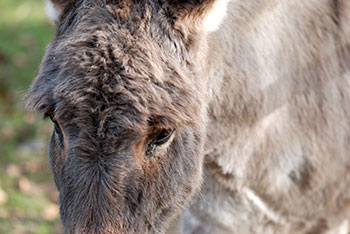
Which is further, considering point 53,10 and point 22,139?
point 22,139

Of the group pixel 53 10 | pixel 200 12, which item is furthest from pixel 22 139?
pixel 200 12

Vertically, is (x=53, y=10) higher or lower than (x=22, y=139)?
higher

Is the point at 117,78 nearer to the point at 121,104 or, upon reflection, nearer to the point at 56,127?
the point at 121,104

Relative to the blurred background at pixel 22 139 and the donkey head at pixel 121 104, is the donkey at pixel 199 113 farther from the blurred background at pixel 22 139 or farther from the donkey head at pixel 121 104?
the blurred background at pixel 22 139

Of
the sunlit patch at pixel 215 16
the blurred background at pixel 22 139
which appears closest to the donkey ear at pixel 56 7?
the sunlit patch at pixel 215 16

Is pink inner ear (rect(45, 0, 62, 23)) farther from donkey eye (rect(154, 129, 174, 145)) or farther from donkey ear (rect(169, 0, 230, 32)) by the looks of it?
donkey eye (rect(154, 129, 174, 145))

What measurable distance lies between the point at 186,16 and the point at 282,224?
1.82 m

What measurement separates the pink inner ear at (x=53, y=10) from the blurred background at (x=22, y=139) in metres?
1.27

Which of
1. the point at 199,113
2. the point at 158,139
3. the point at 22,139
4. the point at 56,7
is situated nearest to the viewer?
the point at 158,139

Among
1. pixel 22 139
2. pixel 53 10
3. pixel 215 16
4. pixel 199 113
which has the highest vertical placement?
pixel 53 10

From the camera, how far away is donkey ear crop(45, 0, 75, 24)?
318cm

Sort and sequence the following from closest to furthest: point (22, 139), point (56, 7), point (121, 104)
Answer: point (121, 104)
point (56, 7)
point (22, 139)

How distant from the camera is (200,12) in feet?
10.3

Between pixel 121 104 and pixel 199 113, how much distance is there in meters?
0.49
